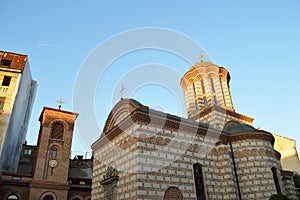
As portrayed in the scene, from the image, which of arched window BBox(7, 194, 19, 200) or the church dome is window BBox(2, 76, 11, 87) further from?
the church dome

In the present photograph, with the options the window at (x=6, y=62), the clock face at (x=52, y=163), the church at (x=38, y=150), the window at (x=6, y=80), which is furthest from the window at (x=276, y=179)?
the window at (x=6, y=62)

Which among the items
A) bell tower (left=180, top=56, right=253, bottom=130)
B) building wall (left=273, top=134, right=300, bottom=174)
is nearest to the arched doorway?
bell tower (left=180, top=56, right=253, bottom=130)

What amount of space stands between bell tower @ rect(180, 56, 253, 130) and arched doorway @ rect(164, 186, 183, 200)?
272 inches

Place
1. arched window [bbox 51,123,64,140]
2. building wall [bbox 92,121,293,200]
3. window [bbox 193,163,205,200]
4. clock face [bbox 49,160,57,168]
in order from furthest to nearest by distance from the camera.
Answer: arched window [bbox 51,123,64,140] → clock face [bbox 49,160,57,168] → window [bbox 193,163,205,200] → building wall [bbox 92,121,293,200]

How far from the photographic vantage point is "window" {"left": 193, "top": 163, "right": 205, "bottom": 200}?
12.4m

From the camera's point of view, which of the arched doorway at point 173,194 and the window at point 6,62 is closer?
the arched doorway at point 173,194

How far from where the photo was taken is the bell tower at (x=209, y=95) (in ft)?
58.3

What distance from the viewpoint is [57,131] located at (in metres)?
25.6

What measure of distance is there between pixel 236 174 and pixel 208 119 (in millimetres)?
4626

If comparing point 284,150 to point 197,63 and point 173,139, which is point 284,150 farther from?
point 173,139

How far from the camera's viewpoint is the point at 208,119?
58.0 feet

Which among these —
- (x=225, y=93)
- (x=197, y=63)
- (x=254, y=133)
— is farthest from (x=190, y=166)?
(x=197, y=63)

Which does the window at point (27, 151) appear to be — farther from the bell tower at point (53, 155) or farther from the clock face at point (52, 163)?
the clock face at point (52, 163)

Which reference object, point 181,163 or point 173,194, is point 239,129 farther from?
point 173,194
